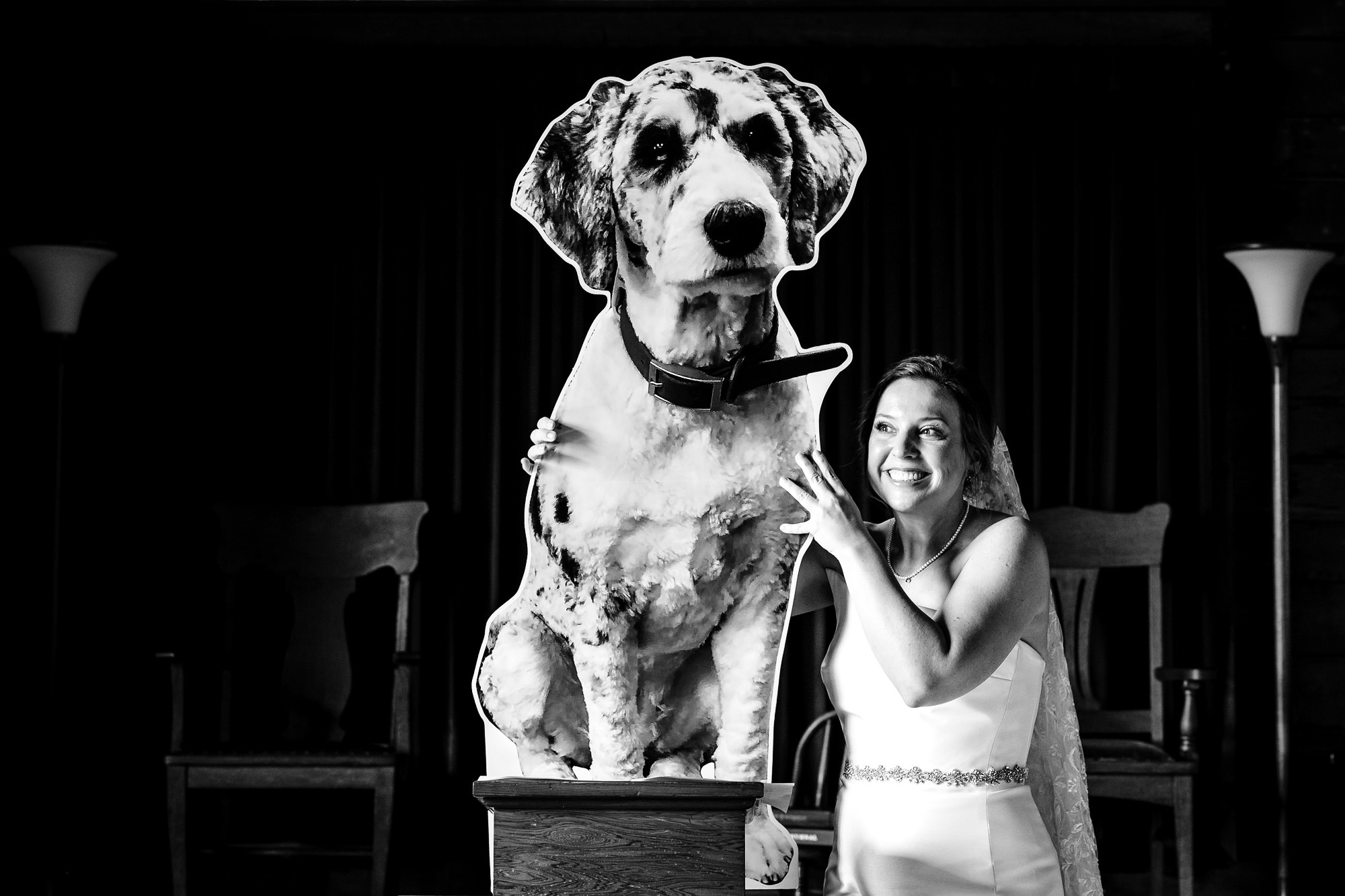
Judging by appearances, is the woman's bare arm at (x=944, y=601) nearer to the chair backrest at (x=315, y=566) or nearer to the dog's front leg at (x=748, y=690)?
the dog's front leg at (x=748, y=690)

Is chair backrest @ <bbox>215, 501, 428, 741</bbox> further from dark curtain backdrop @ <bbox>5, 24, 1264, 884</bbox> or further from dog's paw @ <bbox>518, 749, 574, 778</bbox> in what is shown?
dog's paw @ <bbox>518, 749, 574, 778</bbox>

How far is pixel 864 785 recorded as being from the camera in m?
1.92

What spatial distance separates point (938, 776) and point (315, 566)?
1964 mm

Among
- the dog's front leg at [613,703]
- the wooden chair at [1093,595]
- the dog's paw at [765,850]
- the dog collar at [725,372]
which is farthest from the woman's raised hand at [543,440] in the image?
the wooden chair at [1093,595]

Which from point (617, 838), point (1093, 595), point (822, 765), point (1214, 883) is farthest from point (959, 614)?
point (1214, 883)

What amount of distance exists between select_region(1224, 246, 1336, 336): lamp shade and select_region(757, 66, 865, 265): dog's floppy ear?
5.45 feet

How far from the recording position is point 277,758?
301cm

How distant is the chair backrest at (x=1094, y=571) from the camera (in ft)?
11.2

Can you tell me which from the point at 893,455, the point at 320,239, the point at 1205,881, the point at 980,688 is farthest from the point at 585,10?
the point at 1205,881

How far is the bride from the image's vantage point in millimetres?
1820

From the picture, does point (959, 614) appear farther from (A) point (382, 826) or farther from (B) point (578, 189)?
(A) point (382, 826)

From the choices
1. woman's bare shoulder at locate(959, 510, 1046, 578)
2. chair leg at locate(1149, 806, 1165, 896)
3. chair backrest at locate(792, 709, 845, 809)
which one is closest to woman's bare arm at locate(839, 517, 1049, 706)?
woman's bare shoulder at locate(959, 510, 1046, 578)

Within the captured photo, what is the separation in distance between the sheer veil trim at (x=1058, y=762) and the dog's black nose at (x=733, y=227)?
1.79 feet

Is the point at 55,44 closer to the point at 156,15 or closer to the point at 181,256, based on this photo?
the point at 156,15
